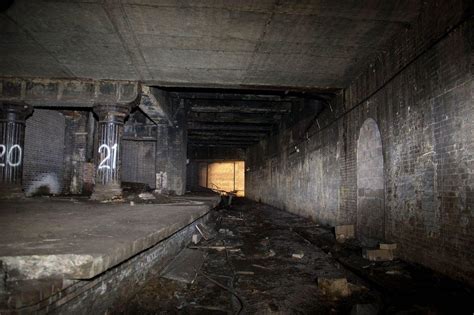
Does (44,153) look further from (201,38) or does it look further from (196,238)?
(201,38)

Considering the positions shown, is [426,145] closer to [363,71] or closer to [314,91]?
[363,71]

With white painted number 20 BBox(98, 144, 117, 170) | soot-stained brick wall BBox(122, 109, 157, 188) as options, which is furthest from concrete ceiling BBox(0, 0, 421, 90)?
soot-stained brick wall BBox(122, 109, 157, 188)

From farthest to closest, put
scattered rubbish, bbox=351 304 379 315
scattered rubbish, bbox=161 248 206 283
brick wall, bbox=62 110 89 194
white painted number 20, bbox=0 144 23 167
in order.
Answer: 1. brick wall, bbox=62 110 89 194
2. white painted number 20, bbox=0 144 23 167
3. scattered rubbish, bbox=161 248 206 283
4. scattered rubbish, bbox=351 304 379 315

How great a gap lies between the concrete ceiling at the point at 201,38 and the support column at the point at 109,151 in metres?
1.12

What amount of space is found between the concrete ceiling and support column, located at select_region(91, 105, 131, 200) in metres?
1.12

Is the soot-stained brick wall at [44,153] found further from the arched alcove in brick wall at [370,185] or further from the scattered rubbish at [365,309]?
the scattered rubbish at [365,309]

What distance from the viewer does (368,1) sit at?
4602 mm

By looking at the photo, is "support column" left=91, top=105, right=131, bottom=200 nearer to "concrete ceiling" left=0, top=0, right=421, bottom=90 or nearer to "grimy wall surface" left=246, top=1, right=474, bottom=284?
"concrete ceiling" left=0, top=0, right=421, bottom=90

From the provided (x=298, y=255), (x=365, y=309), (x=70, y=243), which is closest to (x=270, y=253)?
(x=298, y=255)

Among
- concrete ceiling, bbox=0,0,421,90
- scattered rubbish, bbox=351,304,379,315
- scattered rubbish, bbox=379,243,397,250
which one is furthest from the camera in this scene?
scattered rubbish, bbox=379,243,397,250

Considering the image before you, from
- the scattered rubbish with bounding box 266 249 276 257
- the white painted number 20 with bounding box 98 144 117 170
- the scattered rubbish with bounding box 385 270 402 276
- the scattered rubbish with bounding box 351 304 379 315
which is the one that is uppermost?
the white painted number 20 with bounding box 98 144 117 170

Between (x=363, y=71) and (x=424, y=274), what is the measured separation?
471 centimetres

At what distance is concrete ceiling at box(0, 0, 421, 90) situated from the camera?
16.0 feet

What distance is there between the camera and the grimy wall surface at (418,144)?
4.11 metres
